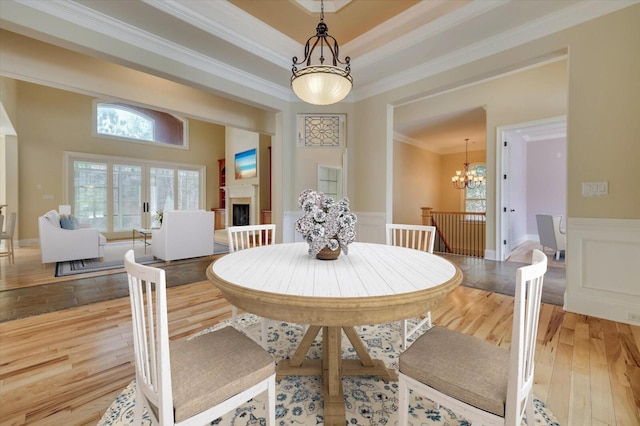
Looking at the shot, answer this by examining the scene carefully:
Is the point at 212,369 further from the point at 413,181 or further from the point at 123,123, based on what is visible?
the point at 123,123

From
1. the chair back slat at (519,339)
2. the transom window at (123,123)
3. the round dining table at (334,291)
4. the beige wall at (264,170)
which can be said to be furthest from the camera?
the beige wall at (264,170)

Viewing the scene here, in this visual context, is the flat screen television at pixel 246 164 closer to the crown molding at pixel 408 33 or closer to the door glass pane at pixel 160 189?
the door glass pane at pixel 160 189

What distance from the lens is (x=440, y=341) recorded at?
113cm

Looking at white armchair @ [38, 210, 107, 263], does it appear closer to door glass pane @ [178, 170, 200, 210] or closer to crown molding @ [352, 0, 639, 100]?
door glass pane @ [178, 170, 200, 210]

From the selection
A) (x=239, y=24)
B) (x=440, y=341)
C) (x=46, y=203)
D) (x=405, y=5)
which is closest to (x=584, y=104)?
(x=405, y=5)

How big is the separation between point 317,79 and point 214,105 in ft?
10.6

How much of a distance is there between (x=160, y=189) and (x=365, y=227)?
701cm

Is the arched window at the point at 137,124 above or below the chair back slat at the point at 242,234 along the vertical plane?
above

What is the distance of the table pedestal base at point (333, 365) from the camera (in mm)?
1400

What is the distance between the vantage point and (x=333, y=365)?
4.60 feet

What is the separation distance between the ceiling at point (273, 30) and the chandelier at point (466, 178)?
17.1 feet

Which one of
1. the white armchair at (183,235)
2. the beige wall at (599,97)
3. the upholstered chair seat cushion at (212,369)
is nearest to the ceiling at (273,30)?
the beige wall at (599,97)

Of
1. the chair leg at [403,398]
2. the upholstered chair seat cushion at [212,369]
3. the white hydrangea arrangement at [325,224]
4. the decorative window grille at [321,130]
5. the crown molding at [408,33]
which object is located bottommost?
the chair leg at [403,398]

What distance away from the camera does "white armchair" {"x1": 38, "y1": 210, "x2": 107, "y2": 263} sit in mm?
4082
